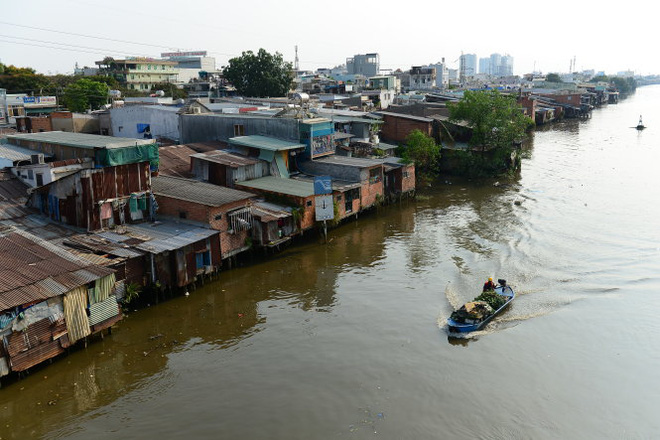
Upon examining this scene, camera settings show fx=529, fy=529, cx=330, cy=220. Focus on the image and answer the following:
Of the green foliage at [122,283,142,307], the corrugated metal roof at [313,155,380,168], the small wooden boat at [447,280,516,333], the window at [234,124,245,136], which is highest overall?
the window at [234,124,245,136]

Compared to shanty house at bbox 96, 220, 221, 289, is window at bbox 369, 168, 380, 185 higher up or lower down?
higher up

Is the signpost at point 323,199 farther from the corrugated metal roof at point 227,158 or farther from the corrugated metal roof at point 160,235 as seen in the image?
the corrugated metal roof at point 160,235

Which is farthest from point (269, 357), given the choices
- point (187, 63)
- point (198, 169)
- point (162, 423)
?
point (187, 63)

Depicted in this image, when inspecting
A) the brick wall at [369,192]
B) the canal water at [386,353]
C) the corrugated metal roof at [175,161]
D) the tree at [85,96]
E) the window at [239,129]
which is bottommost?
the canal water at [386,353]

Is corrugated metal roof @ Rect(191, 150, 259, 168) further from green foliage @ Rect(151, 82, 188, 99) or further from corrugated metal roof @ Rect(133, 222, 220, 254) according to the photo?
green foliage @ Rect(151, 82, 188, 99)

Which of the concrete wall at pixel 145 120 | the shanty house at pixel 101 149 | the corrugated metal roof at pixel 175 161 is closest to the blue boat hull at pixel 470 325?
the shanty house at pixel 101 149

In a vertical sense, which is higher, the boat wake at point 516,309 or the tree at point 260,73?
the tree at point 260,73

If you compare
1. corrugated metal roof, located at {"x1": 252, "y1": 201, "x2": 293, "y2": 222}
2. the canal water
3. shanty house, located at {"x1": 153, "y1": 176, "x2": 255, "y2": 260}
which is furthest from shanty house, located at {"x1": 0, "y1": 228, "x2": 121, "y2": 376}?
corrugated metal roof, located at {"x1": 252, "y1": 201, "x2": 293, "y2": 222}
